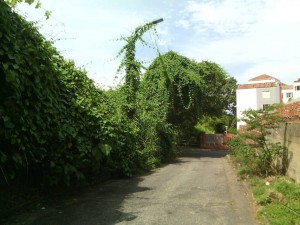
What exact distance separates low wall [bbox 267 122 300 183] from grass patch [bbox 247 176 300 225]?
3.03 ft

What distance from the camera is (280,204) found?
251 inches

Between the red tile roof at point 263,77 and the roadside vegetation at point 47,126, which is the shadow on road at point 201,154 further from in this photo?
the red tile roof at point 263,77

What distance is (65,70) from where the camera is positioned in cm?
835

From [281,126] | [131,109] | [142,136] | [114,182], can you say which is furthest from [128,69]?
[281,126]

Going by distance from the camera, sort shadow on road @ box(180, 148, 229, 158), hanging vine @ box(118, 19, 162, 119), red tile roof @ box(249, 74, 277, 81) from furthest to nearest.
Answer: red tile roof @ box(249, 74, 277, 81) < shadow on road @ box(180, 148, 229, 158) < hanging vine @ box(118, 19, 162, 119)

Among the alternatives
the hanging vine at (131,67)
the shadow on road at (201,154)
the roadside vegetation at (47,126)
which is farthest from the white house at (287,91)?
the roadside vegetation at (47,126)

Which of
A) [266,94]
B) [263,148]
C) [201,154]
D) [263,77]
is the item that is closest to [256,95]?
[266,94]

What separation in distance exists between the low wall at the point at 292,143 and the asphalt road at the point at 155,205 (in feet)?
4.46

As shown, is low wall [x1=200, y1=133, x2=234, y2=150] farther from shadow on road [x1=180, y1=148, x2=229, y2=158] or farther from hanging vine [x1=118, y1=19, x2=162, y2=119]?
hanging vine [x1=118, y1=19, x2=162, y2=119]

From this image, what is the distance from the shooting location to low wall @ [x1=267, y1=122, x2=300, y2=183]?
8.05m

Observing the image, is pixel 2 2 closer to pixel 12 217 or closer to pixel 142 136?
pixel 12 217

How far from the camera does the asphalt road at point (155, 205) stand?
600cm

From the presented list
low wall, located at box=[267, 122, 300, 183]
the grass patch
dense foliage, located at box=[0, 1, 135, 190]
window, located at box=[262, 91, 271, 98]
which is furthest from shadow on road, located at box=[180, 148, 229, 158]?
window, located at box=[262, 91, 271, 98]

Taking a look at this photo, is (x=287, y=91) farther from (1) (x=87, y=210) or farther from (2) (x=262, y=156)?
(1) (x=87, y=210)
